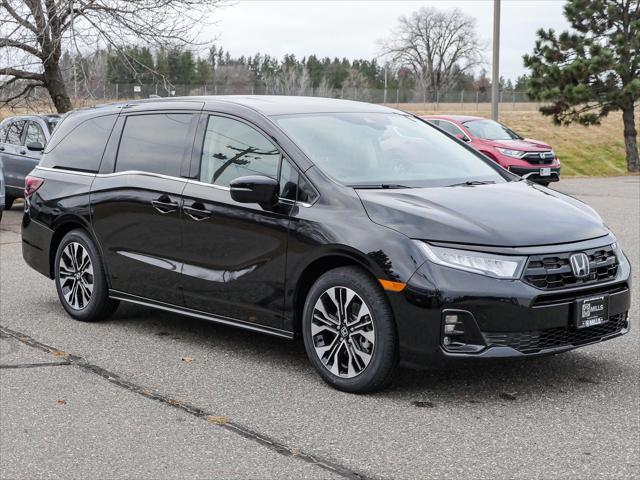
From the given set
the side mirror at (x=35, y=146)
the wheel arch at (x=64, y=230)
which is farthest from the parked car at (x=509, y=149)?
the wheel arch at (x=64, y=230)

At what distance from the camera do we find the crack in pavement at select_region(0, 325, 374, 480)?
13.3ft

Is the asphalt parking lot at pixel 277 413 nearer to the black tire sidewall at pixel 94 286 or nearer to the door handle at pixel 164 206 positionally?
the black tire sidewall at pixel 94 286

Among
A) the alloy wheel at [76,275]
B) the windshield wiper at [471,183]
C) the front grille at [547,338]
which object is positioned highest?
the windshield wiper at [471,183]

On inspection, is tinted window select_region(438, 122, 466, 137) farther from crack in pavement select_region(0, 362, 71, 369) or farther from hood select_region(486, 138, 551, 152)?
crack in pavement select_region(0, 362, 71, 369)

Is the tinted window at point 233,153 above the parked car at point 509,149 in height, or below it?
above

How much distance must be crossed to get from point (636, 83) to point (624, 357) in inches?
1153

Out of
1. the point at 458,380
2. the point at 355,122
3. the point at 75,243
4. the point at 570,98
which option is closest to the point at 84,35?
the point at 75,243

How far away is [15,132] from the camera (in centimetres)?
1658

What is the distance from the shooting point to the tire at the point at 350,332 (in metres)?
5.04

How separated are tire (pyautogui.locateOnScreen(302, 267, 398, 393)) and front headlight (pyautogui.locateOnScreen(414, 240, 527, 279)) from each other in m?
0.41

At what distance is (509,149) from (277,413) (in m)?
16.2

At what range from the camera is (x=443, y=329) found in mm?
4867

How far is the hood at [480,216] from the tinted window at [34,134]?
39.7 feet

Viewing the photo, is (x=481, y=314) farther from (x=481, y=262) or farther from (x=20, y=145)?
(x=20, y=145)
